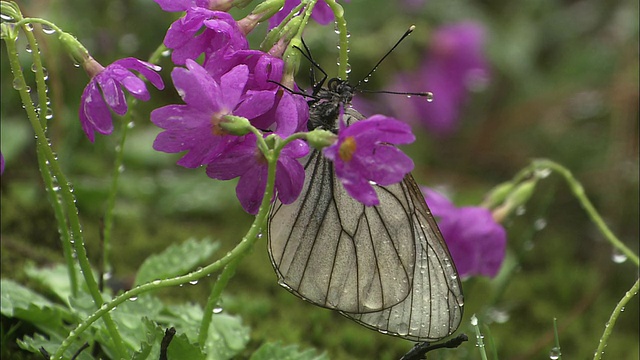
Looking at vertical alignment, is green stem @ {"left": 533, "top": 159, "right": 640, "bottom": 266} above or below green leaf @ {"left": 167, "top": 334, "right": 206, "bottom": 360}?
above

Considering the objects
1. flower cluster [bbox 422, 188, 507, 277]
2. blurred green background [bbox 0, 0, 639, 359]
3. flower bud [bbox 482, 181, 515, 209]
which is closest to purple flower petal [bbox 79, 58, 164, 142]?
blurred green background [bbox 0, 0, 639, 359]

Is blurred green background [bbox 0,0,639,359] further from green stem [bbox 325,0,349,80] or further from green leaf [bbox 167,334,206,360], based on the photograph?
green stem [bbox 325,0,349,80]

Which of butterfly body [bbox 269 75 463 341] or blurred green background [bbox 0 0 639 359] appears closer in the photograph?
butterfly body [bbox 269 75 463 341]

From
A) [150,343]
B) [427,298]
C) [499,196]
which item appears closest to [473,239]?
[499,196]

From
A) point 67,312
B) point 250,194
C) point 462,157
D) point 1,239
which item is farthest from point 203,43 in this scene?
point 462,157

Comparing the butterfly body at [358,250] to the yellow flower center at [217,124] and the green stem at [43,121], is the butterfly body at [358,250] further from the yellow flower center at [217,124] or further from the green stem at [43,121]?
the green stem at [43,121]

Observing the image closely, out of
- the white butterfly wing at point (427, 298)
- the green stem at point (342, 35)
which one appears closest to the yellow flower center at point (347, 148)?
the green stem at point (342, 35)

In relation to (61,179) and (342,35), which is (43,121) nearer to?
(61,179)

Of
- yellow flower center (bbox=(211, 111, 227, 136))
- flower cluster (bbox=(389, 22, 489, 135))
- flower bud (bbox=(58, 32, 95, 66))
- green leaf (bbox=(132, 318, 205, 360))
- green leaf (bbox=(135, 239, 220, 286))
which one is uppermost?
flower cluster (bbox=(389, 22, 489, 135))
